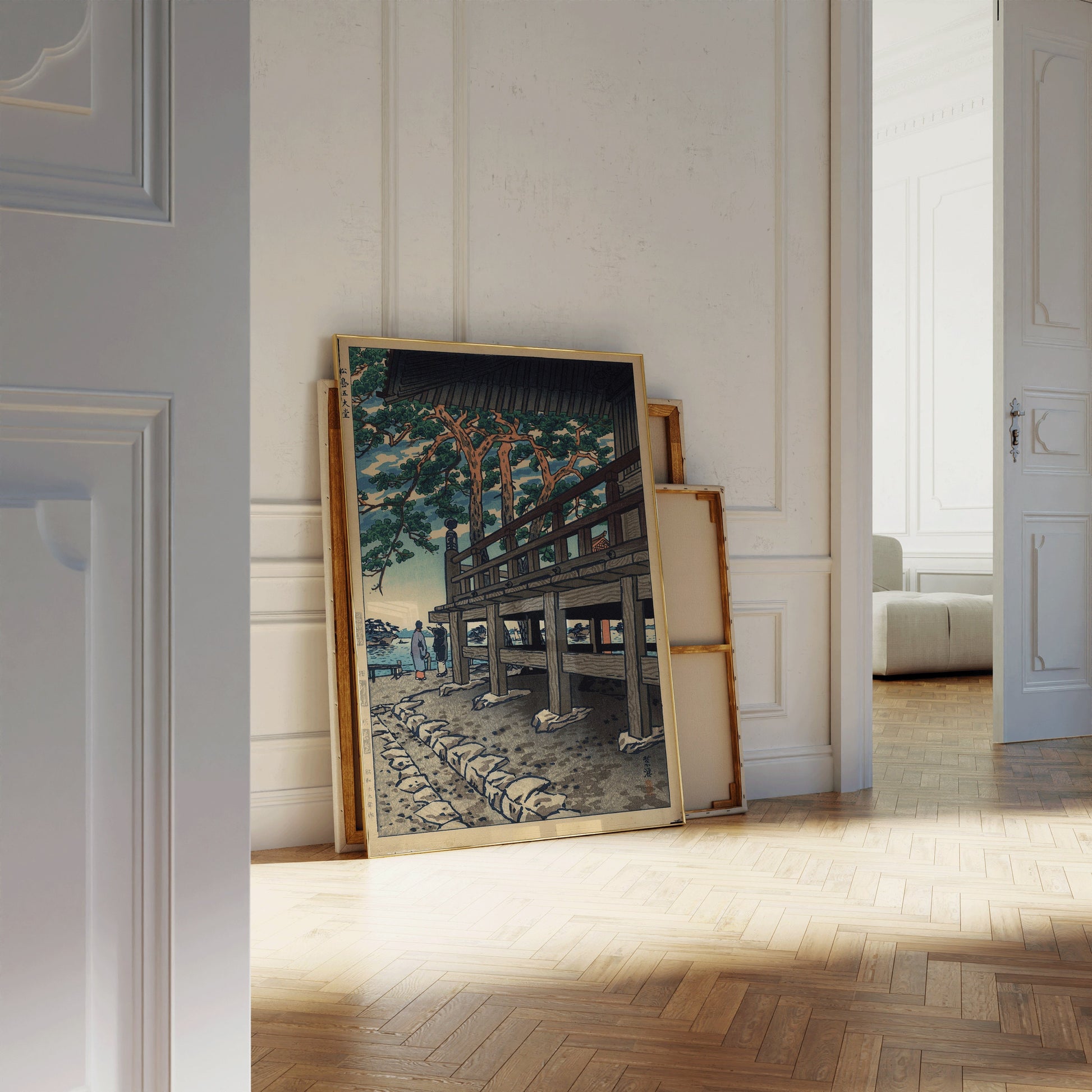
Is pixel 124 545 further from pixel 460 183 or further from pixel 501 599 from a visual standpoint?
pixel 460 183

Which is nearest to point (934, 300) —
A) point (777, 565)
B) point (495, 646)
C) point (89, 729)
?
point (777, 565)

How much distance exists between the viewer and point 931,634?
7.20m

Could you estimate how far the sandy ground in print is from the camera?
324cm

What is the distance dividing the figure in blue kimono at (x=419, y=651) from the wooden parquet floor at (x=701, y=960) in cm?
56

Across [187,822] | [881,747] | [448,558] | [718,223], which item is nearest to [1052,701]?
[881,747]

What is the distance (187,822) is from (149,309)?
52cm

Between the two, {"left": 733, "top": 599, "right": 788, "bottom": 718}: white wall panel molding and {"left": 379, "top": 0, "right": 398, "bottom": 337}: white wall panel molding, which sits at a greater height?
{"left": 379, "top": 0, "right": 398, "bottom": 337}: white wall panel molding

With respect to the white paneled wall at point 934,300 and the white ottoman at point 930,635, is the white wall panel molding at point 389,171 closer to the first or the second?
the white ottoman at point 930,635

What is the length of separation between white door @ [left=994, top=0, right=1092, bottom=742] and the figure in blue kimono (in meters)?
2.97

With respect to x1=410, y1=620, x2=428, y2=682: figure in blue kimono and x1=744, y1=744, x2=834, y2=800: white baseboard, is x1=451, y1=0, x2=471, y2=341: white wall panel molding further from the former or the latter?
x1=744, y1=744, x2=834, y2=800: white baseboard

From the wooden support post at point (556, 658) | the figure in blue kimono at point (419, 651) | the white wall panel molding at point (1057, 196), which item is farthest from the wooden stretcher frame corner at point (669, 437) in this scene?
the white wall panel molding at point (1057, 196)

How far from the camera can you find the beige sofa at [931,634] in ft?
23.4

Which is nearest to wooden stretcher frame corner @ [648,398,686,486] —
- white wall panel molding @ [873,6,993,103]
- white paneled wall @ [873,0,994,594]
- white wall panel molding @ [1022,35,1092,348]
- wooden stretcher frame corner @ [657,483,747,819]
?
wooden stretcher frame corner @ [657,483,747,819]

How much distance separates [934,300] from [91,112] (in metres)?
8.89
